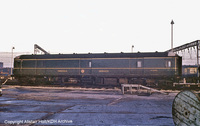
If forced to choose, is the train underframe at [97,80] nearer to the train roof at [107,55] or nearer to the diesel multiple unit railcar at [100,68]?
the diesel multiple unit railcar at [100,68]

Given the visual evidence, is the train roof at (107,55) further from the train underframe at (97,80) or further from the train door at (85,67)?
the train underframe at (97,80)

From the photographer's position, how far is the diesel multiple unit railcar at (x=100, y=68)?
22.2 m

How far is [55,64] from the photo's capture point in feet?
84.8

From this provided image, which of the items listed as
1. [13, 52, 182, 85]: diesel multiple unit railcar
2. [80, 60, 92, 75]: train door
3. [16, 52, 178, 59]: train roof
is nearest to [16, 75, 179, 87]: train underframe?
[13, 52, 182, 85]: diesel multiple unit railcar

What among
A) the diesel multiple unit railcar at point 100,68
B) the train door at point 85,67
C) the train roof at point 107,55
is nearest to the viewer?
the diesel multiple unit railcar at point 100,68

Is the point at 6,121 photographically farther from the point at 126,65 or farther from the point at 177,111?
the point at 126,65

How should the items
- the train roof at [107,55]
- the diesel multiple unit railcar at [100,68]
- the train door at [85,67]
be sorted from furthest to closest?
the train door at [85,67], the train roof at [107,55], the diesel multiple unit railcar at [100,68]

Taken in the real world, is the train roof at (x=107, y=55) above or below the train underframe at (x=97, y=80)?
above

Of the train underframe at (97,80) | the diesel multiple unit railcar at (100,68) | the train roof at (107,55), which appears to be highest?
the train roof at (107,55)

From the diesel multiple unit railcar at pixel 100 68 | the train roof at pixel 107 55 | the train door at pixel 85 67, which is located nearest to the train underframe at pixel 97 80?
the diesel multiple unit railcar at pixel 100 68

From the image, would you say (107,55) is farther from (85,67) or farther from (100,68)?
(85,67)

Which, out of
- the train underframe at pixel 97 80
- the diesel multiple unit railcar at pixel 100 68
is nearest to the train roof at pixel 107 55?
the diesel multiple unit railcar at pixel 100 68

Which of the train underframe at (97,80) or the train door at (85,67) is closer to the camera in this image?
the train underframe at (97,80)

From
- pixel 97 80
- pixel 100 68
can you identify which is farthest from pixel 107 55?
pixel 97 80
